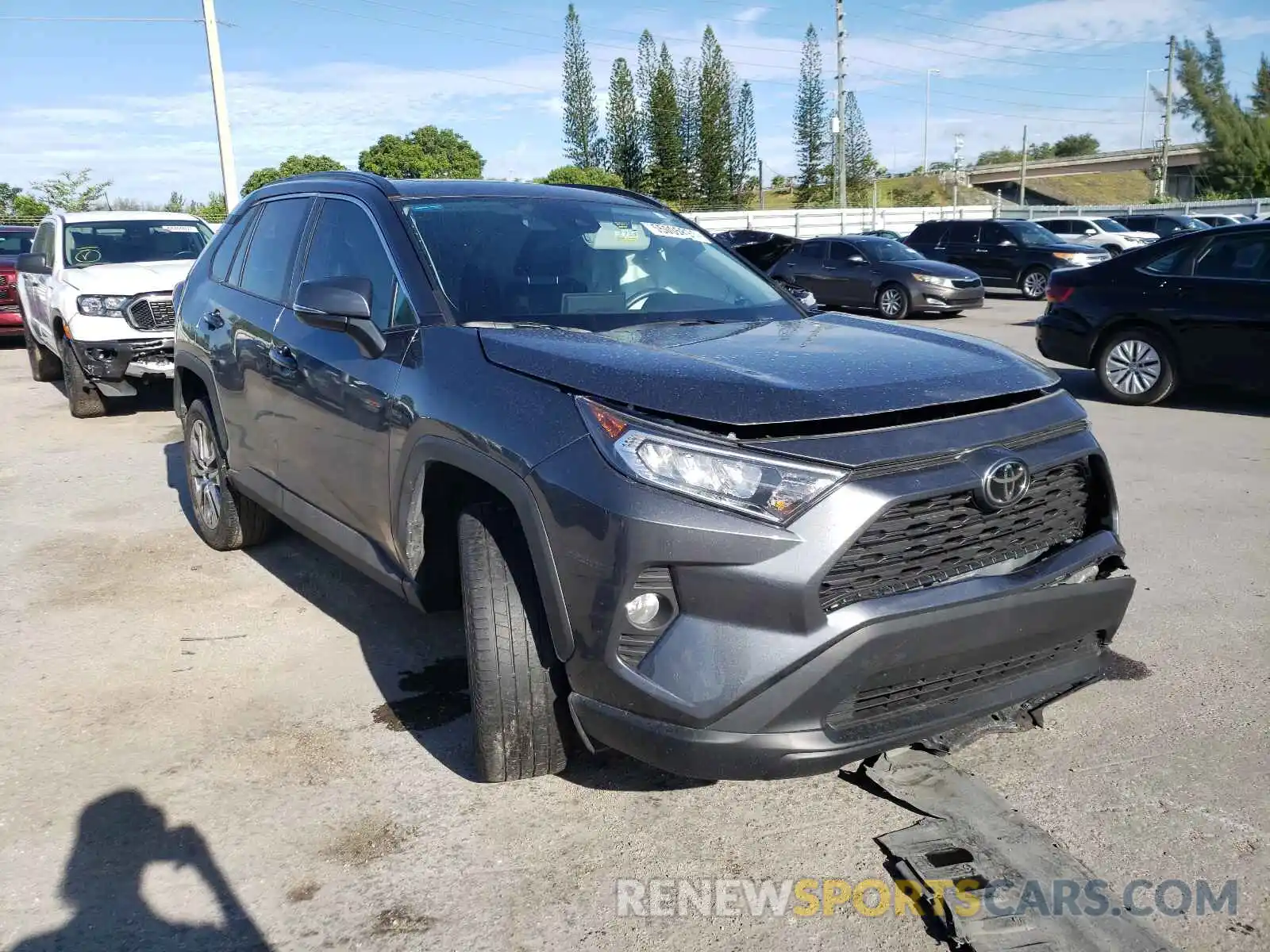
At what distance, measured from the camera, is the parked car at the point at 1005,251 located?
20.6 m

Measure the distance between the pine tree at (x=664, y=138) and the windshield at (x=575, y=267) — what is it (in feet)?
199

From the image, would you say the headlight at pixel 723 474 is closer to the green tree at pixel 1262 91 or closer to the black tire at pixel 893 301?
the black tire at pixel 893 301

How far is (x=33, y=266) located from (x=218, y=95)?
13.3 metres

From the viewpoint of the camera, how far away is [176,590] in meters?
5.03

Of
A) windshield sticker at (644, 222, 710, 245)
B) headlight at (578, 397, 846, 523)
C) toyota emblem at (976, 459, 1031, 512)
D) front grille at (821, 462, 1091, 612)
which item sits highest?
windshield sticker at (644, 222, 710, 245)

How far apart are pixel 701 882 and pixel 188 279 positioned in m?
A: 4.39

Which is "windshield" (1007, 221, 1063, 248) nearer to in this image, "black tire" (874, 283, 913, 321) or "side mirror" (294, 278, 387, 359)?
"black tire" (874, 283, 913, 321)

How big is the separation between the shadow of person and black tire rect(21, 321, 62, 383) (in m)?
10.0

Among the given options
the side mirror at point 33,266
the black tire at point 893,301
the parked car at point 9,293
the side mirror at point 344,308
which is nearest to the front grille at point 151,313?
the side mirror at point 33,266

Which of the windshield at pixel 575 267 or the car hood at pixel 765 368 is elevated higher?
the windshield at pixel 575 267

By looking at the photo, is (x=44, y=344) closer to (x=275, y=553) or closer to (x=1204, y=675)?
(x=275, y=553)

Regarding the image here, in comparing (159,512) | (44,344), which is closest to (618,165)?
(44,344)

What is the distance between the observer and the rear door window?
4.43 metres

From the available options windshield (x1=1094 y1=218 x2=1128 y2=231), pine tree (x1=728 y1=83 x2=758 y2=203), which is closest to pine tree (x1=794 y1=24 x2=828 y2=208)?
pine tree (x1=728 y1=83 x2=758 y2=203)
